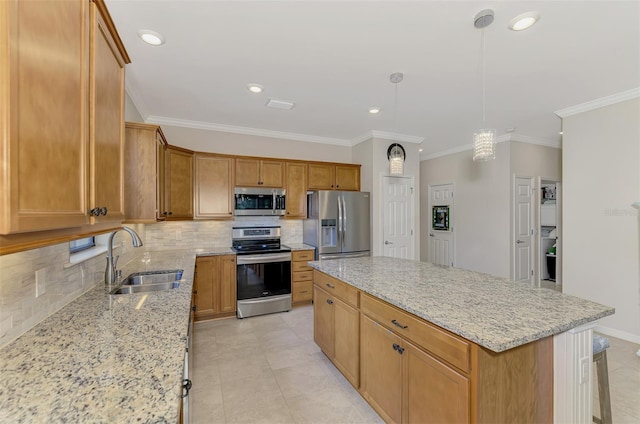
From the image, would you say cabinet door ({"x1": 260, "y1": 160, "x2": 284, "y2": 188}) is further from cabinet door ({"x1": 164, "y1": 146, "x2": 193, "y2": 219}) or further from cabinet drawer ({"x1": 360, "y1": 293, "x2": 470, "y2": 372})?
cabinet drawer ({"x1": 360, "y1": 293, "x2": 470, "y2": 372})

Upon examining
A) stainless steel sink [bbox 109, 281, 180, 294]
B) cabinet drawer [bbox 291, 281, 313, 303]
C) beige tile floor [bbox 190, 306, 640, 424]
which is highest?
stainless steel sink [bbox 109, 281, 180, 294]

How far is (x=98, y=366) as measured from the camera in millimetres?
981

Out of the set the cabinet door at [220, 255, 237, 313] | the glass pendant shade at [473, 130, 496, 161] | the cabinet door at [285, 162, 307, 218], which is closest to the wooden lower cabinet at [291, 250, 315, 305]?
the cabinet door at [285, 162, 307, 218]

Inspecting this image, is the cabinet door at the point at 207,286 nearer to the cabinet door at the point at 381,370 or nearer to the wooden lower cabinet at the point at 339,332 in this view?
the wooden lower cabinet at the point at 339,332

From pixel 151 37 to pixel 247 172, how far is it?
2188 mm

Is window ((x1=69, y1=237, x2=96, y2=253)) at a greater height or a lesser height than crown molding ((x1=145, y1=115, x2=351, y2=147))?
lesser

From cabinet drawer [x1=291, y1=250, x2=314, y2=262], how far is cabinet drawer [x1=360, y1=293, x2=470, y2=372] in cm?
226

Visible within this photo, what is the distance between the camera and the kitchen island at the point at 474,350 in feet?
3.98

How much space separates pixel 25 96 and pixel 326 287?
223cm

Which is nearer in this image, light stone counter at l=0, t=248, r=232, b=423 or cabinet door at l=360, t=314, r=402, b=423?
light stone counter at l=0, t=248, r=232, b=423

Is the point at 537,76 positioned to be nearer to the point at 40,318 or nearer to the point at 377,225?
the point at 377,225

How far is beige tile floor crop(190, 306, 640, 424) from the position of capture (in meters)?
2.00

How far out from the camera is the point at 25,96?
2.29 ft

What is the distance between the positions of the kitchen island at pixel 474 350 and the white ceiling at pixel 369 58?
1827 mm
